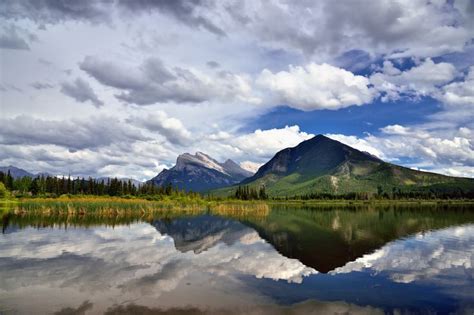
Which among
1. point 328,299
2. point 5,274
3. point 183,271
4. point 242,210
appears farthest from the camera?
point 242,210

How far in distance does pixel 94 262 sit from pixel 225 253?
47.6 feet

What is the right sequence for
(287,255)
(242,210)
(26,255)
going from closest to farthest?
1. (26,255)
2. (287,255)
3. (242,210)

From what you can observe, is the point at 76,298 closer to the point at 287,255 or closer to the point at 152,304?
the point at 152,304

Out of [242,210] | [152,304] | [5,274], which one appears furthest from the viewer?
[242,210]

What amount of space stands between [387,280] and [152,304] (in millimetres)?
Answer: 18604

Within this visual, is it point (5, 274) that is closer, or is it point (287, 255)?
point (5, 274)

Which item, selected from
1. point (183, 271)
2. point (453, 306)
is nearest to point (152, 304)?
point (183, 271)

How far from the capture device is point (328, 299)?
23172 millimetres

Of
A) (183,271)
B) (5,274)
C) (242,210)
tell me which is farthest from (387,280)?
(242,210)

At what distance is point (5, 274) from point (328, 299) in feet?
80.6

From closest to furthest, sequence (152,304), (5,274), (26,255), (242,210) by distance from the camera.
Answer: (152,304)
(5,274)
(26,255)
(242,210)

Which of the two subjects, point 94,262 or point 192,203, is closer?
point 94,262

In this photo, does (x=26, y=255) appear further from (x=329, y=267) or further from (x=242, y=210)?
(x=242, y=210)

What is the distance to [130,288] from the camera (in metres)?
24.8
